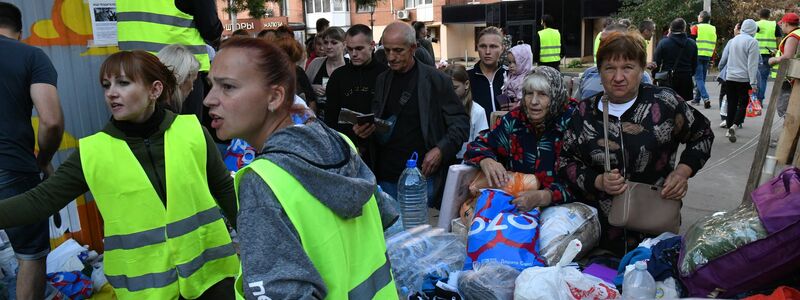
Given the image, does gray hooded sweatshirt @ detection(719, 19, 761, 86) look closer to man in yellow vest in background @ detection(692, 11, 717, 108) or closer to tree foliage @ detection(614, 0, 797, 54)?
man in yellow vest in background @ detection(692, 11, 717, 108)

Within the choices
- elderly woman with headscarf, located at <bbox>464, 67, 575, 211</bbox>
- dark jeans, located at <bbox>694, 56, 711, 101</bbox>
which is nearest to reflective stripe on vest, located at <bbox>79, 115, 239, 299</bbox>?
elderly woman with headscarf, located at <bbox>464, 67, 575, 211</bbox>

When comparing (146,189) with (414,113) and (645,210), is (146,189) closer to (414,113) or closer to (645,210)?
(414,113)

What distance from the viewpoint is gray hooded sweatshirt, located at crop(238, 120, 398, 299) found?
5.11 feet

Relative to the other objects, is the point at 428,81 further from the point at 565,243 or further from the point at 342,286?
the point at 342,286

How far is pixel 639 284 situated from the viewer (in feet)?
9.18

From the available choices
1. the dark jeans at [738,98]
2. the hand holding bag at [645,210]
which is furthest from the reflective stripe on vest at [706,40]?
the hand holding bag at [645,210]

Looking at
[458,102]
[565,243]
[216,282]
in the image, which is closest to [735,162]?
[458,102]

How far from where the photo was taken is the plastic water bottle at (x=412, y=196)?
4410mm

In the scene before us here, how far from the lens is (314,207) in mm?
1636

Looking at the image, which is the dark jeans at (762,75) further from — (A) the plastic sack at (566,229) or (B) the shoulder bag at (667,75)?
(A) the plastic sack at (566,229)

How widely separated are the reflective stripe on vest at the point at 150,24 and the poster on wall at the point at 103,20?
0.37 metres

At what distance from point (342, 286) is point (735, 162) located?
297 inches

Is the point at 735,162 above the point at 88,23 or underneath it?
underneath

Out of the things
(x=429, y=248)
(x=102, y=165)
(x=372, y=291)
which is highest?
(x=102, y=165)
